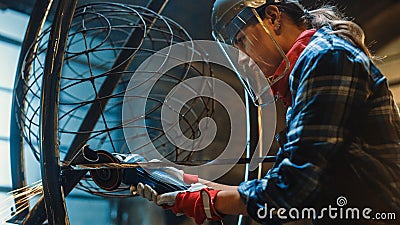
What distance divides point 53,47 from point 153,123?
131 centimetres

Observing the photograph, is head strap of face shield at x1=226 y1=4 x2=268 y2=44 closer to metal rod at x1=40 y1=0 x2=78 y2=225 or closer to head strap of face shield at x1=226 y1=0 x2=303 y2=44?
head strap of face shield at x1=226 y1=0 x2=303 y2=44

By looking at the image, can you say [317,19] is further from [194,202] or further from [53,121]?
[53,121]

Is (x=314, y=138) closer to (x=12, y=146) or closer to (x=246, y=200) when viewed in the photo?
(x=246, y=200)

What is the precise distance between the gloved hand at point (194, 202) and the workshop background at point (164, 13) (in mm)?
1026

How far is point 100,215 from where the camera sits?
2.18 metres

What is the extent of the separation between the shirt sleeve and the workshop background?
1060mm

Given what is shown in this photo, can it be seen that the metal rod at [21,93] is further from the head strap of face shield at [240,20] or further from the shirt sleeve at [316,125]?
the shirt sleeve at [316,125]

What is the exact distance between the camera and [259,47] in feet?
3.16

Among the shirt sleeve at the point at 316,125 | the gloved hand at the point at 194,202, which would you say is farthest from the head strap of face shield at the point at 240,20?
the gloved hand at the point at 194,202

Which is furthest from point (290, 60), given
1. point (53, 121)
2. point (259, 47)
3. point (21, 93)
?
point (21, 93)

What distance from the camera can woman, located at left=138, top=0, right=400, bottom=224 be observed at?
746mm

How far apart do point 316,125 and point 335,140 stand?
0.12ft

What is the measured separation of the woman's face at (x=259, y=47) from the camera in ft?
3.10

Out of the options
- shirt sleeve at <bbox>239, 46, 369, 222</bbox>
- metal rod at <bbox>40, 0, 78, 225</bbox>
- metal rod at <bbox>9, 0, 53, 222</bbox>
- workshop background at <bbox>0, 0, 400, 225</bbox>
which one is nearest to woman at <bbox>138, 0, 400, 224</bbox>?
shirt sleeve at <bbox>239, 46, 369, 222</bbox>
